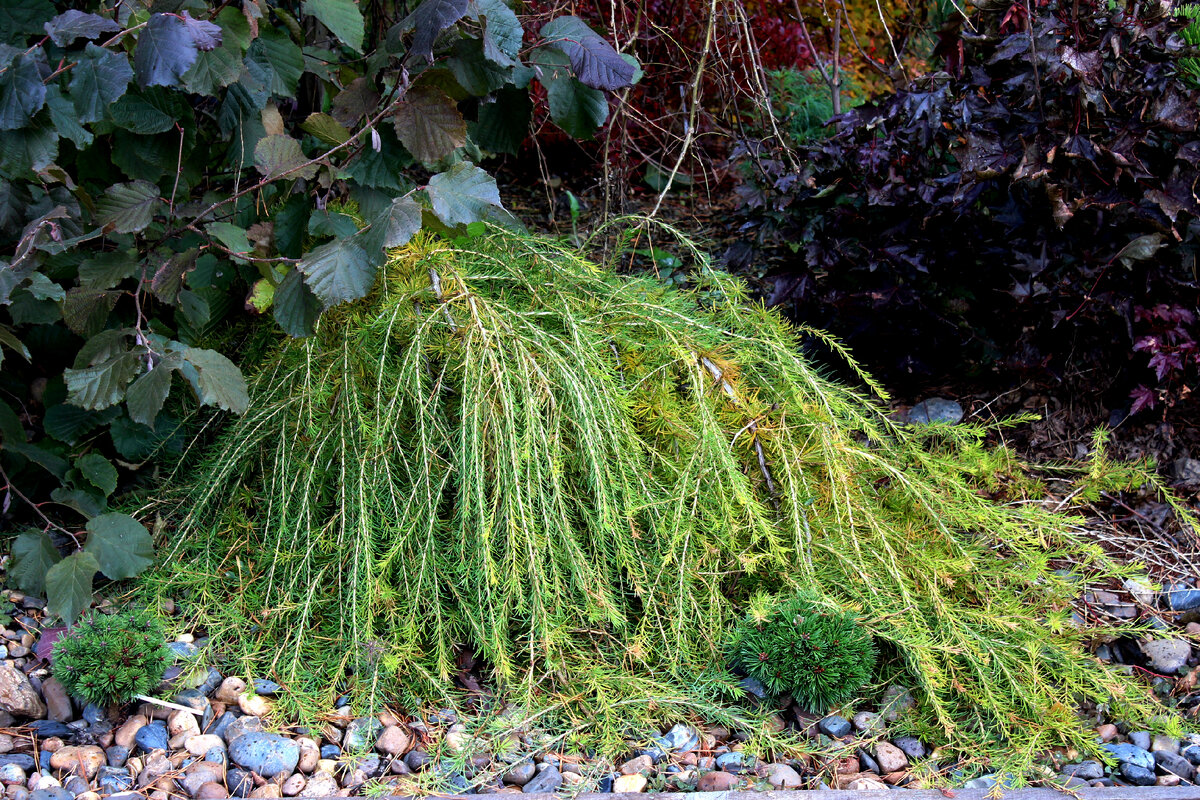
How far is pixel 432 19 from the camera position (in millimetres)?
1384

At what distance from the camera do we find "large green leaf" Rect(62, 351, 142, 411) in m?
1.55

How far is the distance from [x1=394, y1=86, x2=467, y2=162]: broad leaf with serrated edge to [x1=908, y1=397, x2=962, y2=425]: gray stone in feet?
5.46

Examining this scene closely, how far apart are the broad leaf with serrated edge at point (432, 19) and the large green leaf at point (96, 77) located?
18.4 inches

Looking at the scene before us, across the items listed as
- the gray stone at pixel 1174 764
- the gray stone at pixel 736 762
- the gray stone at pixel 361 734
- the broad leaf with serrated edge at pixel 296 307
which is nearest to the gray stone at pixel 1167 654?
the gray stone at pixel 1174 764

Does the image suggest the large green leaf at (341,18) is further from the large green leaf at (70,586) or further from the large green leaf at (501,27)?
the large green leaf at (70,586)

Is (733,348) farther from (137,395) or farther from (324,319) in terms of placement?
(137,395)

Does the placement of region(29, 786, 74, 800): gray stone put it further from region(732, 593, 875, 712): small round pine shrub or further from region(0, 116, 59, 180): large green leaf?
region(732, 593, 875, 712): small round pine shrub

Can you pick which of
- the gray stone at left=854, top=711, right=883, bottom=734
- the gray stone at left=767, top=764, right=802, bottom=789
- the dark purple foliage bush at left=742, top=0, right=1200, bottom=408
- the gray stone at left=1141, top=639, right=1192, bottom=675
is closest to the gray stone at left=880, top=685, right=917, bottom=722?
the gray stone at left=854, top=711, right=883, bottom=734

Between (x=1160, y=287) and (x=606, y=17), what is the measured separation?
2.34 m

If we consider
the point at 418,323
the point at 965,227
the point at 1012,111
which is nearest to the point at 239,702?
the point at 418,323

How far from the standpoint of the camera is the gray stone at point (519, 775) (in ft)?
5.05

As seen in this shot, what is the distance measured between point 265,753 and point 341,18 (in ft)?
4.23

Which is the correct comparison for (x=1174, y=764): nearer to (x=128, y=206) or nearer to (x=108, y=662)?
(x=108, y=662)

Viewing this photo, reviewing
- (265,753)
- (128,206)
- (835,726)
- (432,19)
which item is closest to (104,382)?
(128,206)
